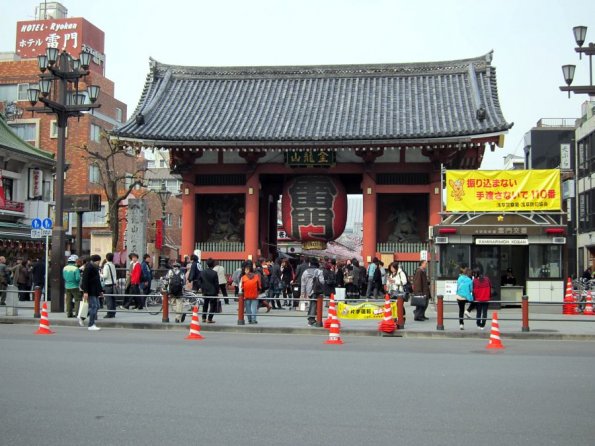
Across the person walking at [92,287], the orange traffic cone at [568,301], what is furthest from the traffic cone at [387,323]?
the orange traffic cone at [568,301]

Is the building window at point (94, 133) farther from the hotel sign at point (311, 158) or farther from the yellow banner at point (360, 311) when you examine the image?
the yellow banner at point (360, 311)

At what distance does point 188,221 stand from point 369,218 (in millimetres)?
7859

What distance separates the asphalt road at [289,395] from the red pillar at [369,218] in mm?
15788

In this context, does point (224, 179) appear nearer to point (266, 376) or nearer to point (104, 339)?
point (104, 339)

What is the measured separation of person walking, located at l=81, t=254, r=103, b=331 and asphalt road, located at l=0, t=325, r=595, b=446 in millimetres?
3345

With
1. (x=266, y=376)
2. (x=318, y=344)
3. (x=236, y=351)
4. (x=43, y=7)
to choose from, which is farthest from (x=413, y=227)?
(x=43, y=7)

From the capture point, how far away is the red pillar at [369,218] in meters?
30.6

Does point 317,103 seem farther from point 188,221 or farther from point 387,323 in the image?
point 387,323

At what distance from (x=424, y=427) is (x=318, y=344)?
818 cm

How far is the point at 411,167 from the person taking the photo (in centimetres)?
3105

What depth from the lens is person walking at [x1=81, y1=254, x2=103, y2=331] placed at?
18.0m

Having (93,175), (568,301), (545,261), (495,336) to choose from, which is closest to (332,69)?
(545,261)

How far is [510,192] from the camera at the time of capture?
937 inches

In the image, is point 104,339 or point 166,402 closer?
point 166,402
